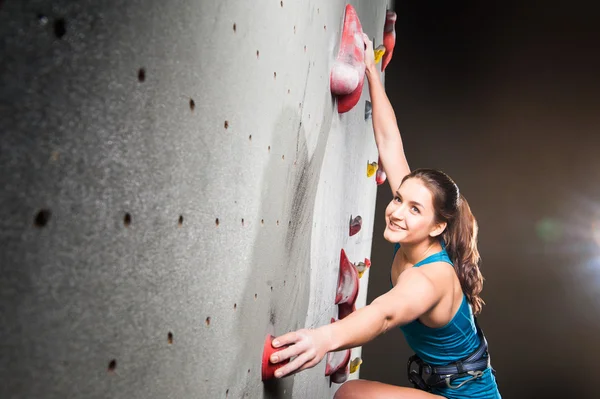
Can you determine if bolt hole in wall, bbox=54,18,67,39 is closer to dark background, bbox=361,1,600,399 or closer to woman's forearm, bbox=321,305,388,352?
woman's forearm, bbox=321,305,388,352

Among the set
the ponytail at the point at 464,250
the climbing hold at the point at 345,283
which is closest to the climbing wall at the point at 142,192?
the ponytail at the point at 464,250

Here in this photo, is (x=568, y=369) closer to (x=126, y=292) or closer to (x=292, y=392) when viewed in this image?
(x=292, y=392)

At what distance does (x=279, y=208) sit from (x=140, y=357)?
1.49 ft

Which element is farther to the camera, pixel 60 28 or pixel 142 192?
pixel 142 192

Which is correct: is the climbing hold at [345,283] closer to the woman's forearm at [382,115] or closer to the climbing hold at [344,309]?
the climbing hold at [344,309]

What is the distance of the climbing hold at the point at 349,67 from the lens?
1.26 m

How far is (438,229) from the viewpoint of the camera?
1362 mm

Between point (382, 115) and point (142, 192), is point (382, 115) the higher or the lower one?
the higher one

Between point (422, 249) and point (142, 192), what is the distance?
1050mm

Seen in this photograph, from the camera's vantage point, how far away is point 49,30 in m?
0.34

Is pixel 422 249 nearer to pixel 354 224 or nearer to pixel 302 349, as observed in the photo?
pixel 354 224

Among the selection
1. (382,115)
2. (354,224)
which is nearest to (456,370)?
(354,224)

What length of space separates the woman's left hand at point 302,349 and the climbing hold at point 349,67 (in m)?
0.69

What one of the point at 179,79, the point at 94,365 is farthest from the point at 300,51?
the point at 94,365
